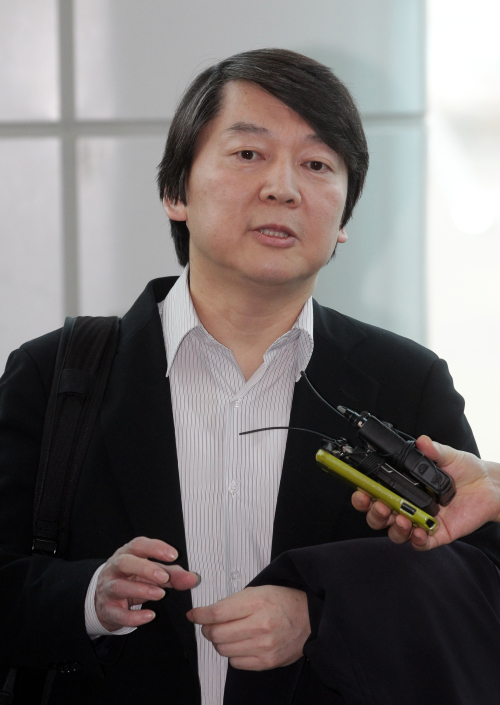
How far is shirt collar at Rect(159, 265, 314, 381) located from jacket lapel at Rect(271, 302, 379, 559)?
1.0 inches

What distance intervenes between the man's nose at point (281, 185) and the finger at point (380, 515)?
1.93ft

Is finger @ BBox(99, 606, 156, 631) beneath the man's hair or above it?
beneath

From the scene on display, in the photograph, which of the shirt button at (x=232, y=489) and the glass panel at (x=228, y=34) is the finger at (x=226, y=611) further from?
the glass panel at (x=228, y=34)

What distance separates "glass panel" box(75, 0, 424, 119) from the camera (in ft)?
7.63

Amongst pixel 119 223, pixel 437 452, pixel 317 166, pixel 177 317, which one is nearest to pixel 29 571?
pixel 177 317

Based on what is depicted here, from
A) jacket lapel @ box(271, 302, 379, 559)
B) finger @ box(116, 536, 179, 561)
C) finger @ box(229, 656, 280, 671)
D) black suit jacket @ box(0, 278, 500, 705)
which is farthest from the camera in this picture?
jacket lapel @ box(271, 302, 379, 559)

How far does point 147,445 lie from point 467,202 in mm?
1534

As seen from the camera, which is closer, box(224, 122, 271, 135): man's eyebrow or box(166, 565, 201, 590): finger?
box(166, 565, 201, 590): finger

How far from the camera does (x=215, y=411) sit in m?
1.43

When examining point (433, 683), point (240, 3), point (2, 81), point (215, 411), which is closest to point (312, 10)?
point (240, 3)

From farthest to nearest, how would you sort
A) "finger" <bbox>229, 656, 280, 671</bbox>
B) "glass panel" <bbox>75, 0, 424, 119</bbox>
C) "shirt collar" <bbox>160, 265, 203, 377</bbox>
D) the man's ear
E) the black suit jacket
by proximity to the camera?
"glass panel" <bbox>75, 0, 424, 119</bbox>, the man's ear, "shirt collar" <bbox>160, 265, 203, 377</bbox>, the black suit jacket, "finger" <bbox>229, 656, 280, 671</bbox>

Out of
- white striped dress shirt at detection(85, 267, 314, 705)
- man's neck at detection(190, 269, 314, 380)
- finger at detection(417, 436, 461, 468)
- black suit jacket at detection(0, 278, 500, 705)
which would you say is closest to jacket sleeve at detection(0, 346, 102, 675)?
black suit jacket at detection(0, 278, 500, 705)

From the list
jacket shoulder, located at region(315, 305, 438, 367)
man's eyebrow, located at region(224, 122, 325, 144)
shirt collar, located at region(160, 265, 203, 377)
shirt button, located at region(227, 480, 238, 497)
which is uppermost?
man's eyebrow, located at region(224, 122, 325, 144)

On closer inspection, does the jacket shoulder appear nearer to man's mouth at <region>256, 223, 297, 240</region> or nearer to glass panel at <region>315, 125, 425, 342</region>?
man's mouth at <region>256, 223, 297, 240</region>
